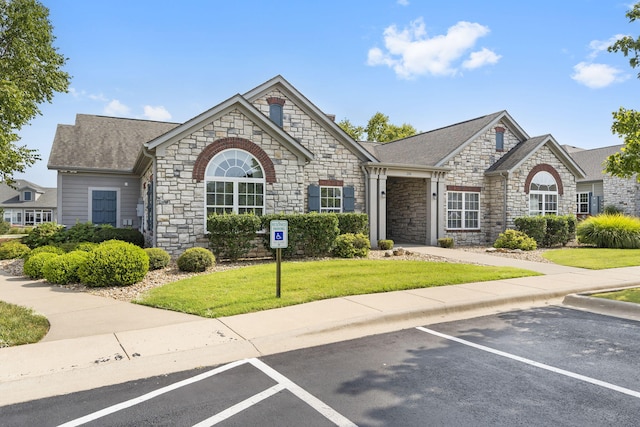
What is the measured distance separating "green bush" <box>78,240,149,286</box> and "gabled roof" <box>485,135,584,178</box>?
55.8 feet

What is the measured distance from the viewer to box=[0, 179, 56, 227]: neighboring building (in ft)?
151

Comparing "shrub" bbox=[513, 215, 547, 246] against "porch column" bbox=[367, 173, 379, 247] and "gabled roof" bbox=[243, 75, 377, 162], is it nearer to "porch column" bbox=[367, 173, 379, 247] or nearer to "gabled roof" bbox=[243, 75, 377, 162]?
"porch column" bbox=[367, 173, 379, 247]

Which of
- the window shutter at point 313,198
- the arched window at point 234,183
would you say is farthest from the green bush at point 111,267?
the window shutter at point 313,198

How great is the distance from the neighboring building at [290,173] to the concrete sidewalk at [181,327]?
522 centimetres

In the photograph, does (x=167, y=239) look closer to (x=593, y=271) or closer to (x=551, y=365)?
(x=551, y=365)

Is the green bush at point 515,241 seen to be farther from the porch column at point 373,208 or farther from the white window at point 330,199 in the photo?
the white window at point 330,199

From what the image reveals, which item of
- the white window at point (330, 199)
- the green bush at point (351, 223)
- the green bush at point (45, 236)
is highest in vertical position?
the white window at point (330, 199)

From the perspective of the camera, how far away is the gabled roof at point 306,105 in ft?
54.2

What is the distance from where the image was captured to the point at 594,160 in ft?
105

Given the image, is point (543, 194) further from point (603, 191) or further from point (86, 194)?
point (86, 194)

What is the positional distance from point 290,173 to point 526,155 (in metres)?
12.4

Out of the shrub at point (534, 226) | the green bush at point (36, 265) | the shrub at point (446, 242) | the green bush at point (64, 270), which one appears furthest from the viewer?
the shrub at point (534, 226)

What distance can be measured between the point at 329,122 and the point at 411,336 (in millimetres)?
12577

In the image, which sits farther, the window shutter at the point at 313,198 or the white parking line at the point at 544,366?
the window shutter at the point at 313,198
